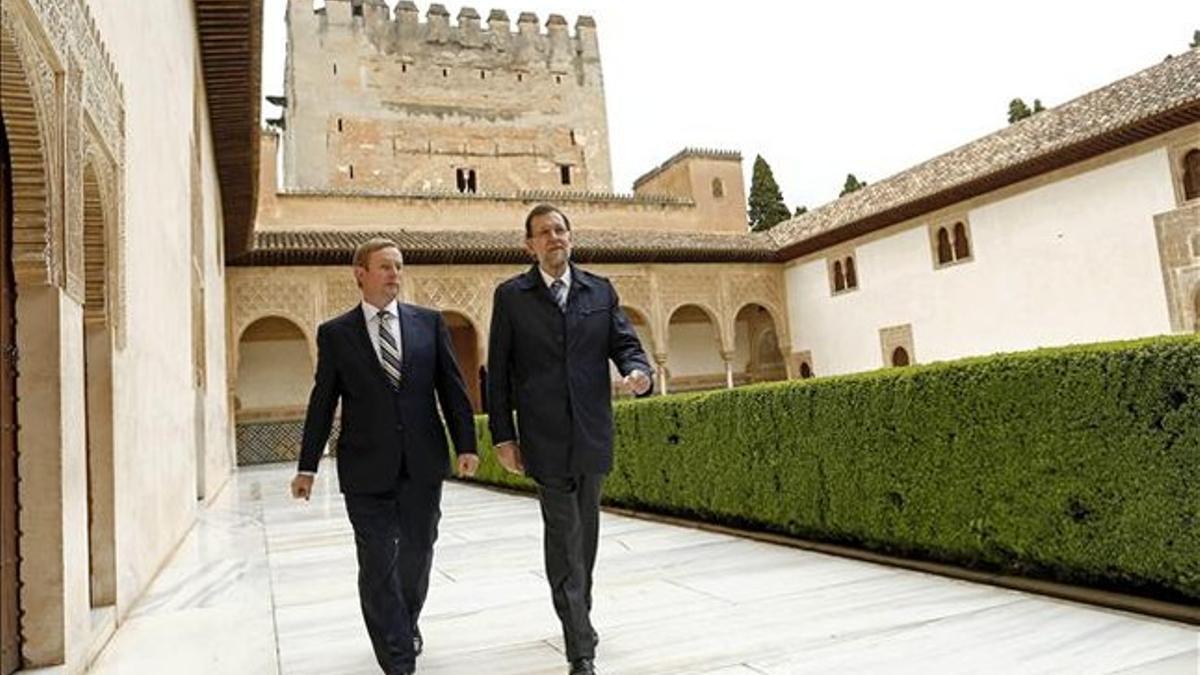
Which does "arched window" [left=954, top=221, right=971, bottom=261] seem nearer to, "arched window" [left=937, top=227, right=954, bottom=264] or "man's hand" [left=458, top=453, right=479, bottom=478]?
"arched window" [left=937, top=227, right=954, bottom=264]

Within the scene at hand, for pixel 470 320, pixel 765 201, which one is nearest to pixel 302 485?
pixel 470 320

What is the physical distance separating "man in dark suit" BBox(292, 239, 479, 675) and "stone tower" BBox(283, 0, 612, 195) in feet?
82.2

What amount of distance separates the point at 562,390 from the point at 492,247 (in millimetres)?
18062

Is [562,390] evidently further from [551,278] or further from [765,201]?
[765,201]

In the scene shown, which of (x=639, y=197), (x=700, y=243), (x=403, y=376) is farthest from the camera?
(x=639, y=197)

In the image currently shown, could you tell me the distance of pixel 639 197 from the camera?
85.9 ft

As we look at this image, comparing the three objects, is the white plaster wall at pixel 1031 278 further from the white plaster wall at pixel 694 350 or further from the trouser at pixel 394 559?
the trouser at pixel 394 559

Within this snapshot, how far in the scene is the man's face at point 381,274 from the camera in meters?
2.90

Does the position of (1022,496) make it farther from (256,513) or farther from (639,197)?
(639,197)

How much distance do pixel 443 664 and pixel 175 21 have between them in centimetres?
659

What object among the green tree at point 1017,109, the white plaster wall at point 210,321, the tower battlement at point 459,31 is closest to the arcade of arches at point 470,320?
the white plaster wall at point 210,321

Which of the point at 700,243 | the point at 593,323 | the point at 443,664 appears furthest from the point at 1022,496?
the point at 700,243

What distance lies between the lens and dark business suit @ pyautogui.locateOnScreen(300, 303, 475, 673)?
2723 millimetres

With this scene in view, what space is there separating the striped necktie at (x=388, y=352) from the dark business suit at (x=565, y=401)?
1.04 feet
